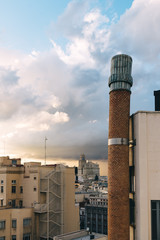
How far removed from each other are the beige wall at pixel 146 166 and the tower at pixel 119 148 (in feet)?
3.55

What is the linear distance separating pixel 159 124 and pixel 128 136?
3229mm

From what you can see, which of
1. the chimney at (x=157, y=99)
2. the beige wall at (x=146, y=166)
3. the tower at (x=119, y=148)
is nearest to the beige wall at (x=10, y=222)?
the tower at (x=119, y=148)

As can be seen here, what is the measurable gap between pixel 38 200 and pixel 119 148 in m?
48.2

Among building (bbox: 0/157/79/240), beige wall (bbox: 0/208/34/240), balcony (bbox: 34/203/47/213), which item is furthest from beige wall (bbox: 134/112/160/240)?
balcony (bbox: 34/203/47/213)

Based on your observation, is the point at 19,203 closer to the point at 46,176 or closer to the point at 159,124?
the point at 46,176

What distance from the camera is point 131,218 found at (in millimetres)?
27328

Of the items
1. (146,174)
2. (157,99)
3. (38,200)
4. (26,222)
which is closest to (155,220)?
(146,174)

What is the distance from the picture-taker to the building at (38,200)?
66.1m

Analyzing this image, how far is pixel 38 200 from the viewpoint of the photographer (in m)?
70.2

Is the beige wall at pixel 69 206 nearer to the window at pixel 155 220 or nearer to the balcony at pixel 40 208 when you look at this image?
the balcony at pixel 40 208

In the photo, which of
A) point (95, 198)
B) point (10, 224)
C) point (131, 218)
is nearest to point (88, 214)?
point (95, 198)

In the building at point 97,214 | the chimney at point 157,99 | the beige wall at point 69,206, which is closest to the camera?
the chimney at point 157,99

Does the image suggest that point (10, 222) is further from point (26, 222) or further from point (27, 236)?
point (27, 236)

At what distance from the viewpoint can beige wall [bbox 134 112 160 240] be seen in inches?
1010
